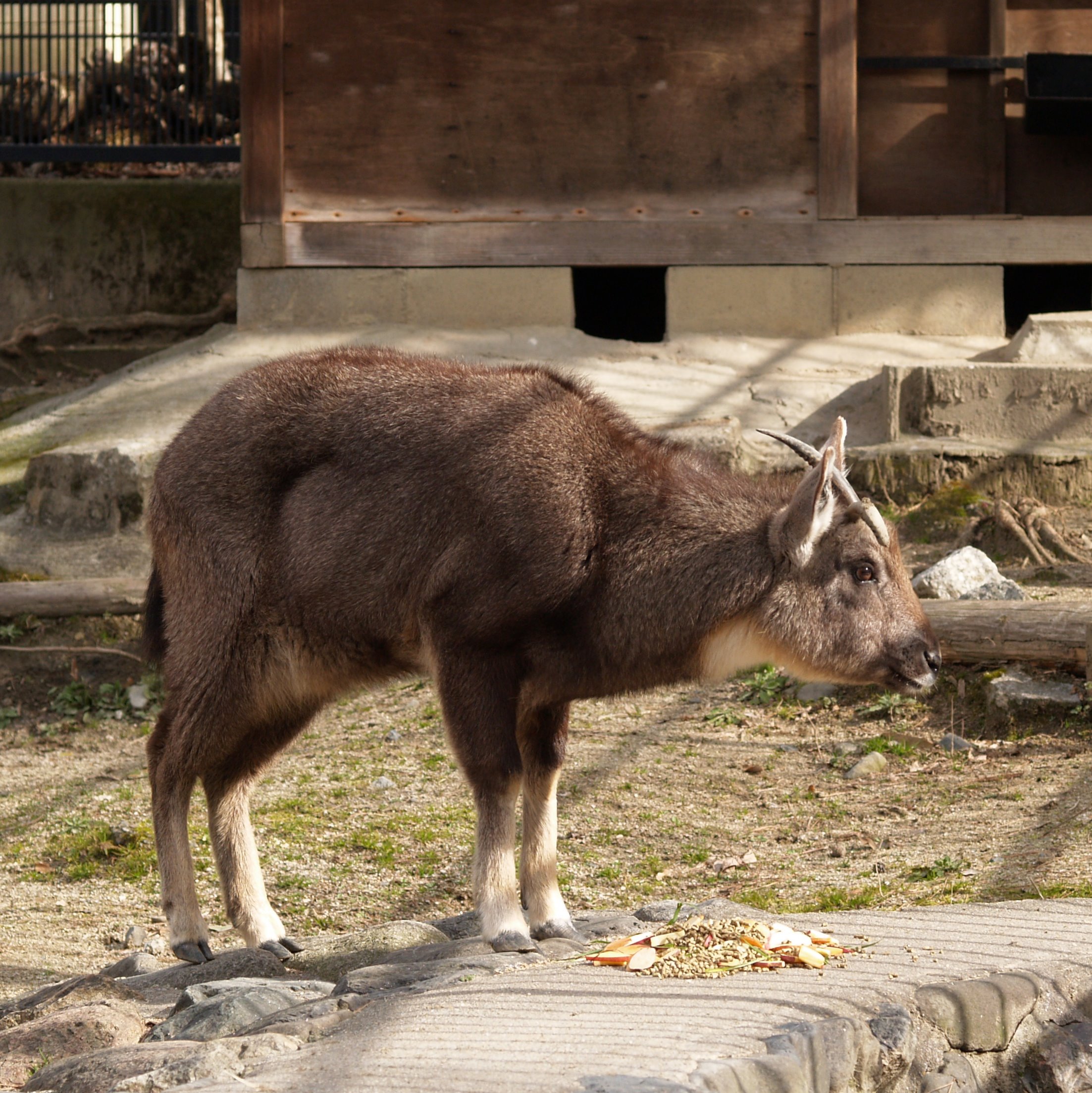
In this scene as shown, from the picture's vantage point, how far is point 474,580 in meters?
5.08

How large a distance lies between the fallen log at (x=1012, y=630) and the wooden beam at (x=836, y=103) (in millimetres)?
4467

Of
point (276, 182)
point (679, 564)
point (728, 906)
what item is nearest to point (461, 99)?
point (276, 182)

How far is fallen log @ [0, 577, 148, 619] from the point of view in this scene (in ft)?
28.2

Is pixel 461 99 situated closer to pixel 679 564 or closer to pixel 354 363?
pixel 354 363

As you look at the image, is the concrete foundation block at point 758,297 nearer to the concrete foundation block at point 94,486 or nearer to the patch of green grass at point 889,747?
the concrete foundation block at point 94,486

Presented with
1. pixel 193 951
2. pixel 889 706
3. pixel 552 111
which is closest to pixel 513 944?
pixel 193 951

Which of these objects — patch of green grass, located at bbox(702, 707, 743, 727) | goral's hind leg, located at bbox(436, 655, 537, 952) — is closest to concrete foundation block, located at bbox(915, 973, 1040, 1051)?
goral's hind leg, located at bbox(436, 655, 537, 952)

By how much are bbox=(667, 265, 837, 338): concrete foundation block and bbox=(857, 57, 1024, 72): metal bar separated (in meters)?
1.84

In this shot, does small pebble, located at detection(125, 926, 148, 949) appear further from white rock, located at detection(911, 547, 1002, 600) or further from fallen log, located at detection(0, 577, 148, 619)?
white rock, located at detection(911, 547, 1002, 600)

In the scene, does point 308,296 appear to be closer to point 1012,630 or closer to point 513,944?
point 1012,630

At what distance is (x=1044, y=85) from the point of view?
37.1 ft

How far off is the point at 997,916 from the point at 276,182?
7.87 meters

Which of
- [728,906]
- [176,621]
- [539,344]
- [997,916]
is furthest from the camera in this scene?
[539,344]

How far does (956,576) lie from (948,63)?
18.0 feet
